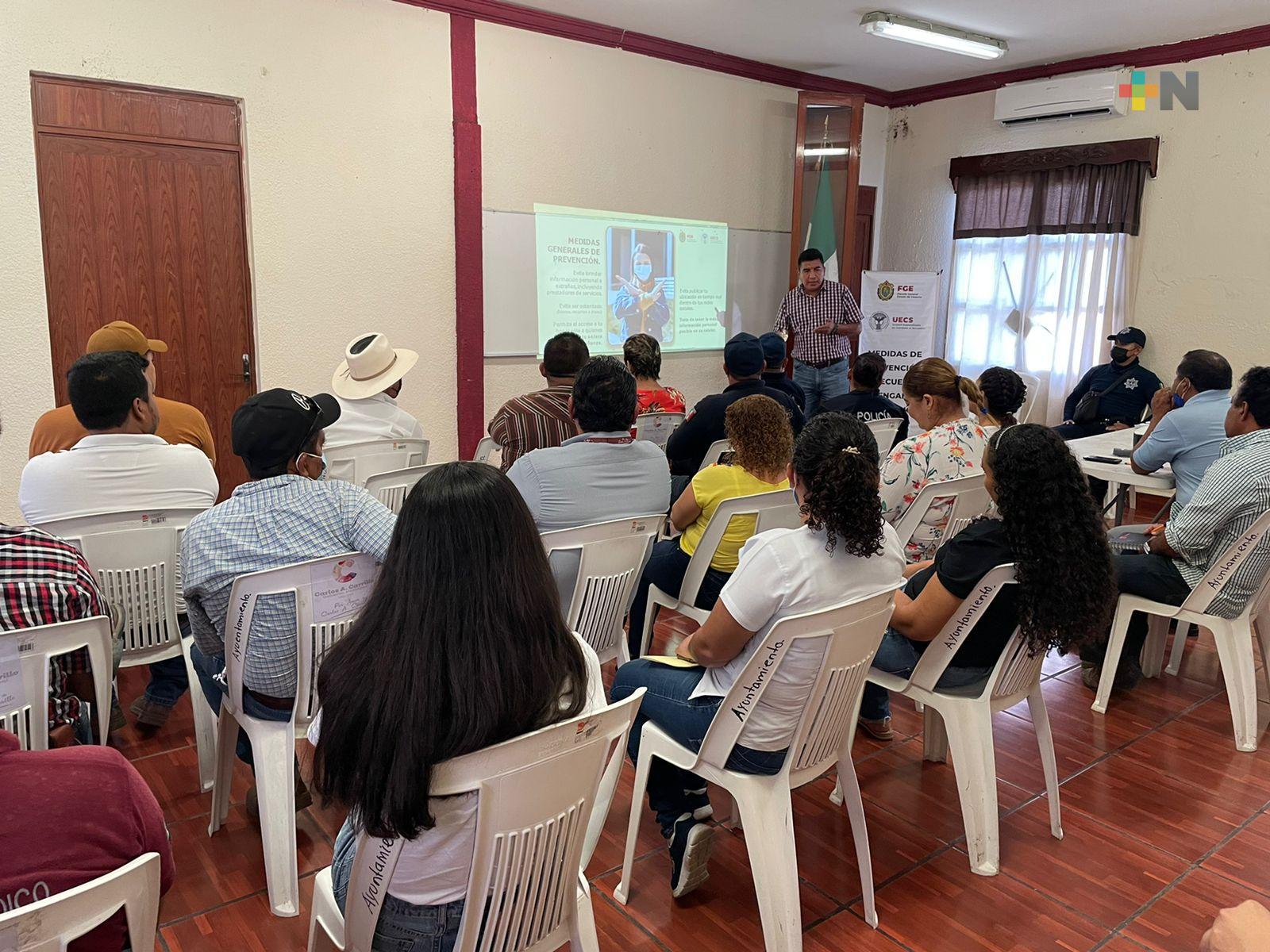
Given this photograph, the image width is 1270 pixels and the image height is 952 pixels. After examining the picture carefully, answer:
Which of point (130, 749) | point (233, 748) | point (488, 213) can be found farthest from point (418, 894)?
point (488, 213)

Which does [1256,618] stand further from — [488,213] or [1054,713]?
[488,213]

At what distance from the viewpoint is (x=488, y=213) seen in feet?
18.3

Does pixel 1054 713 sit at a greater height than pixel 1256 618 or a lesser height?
lesser

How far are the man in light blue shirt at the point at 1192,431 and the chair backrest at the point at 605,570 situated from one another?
6.88ft

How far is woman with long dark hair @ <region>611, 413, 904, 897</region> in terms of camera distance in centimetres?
177

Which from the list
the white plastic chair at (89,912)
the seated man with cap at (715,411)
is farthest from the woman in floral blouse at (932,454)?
the white plastic chair at (89,912)

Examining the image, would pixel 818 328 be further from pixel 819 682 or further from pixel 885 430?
pixel 819 682

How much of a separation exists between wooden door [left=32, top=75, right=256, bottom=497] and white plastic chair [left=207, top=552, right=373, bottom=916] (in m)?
3.09

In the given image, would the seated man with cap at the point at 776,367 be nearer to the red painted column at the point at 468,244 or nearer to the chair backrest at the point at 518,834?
the red painted column at the point at 468,244

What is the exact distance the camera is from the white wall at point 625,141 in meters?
5.57

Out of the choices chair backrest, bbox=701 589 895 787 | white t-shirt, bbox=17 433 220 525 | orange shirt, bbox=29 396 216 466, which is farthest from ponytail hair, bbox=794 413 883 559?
orange shirt, bbox=29 396 216 466

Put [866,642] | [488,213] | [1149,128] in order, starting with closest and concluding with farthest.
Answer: [866,642]
[488,213]
[1149,128]

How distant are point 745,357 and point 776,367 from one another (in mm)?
1577

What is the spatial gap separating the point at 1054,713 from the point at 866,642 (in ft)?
5.46
